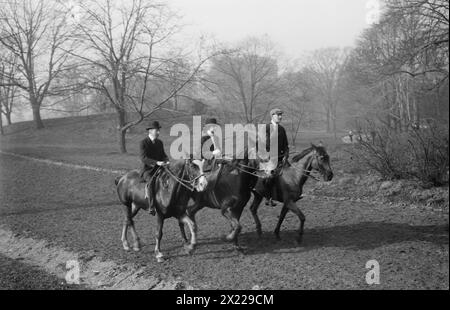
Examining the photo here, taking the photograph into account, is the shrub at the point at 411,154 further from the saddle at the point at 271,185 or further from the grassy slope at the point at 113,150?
the saddle at the point at 271,185

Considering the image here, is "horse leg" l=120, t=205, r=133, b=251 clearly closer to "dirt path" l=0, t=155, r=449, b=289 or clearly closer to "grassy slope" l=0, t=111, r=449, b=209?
"dirt path" l=0, t=155, r=449, b=289

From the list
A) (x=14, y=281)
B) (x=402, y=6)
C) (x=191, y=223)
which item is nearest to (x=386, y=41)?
(x=402, y=6)

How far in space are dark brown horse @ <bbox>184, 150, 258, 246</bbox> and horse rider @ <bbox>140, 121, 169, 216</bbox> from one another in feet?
3.44

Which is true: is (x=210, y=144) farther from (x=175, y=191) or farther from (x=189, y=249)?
(x=189, y=249)

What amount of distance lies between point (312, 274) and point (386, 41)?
19055 millimetres

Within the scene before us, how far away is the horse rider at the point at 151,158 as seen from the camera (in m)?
8.97

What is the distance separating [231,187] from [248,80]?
2274 centimetres

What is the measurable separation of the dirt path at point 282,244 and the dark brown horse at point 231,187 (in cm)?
91

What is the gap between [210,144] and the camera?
382 inches

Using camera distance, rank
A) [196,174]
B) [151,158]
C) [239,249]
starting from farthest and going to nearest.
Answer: [151,158]
[239,249]
[196,174]

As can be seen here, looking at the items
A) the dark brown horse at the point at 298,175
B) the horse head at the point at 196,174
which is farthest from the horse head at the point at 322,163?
the horse head at the point at 196,174

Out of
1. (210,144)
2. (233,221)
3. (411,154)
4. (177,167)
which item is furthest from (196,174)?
(411,154)

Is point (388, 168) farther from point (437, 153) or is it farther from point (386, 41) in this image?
point (386, 41)

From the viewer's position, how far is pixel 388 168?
14.5 meters
